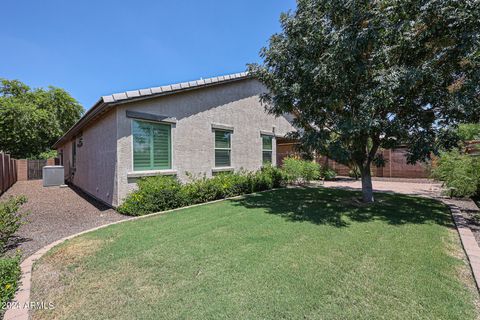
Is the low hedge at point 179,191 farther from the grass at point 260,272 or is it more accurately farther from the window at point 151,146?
the grass at point 260,272

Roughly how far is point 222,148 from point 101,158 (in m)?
4.86

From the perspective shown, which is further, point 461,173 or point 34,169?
point 34,169

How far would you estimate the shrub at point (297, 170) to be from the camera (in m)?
12.8

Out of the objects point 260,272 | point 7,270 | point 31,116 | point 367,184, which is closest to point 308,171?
point 367,184

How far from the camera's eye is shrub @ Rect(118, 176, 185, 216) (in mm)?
6816

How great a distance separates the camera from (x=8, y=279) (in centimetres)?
292

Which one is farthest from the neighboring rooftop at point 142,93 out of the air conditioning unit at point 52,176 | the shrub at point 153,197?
the air conditioning unit at point 52,176

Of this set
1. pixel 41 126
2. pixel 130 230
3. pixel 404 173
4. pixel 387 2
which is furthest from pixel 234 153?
pixel 41 126

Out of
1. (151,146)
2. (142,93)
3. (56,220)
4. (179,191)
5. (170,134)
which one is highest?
(142,93)

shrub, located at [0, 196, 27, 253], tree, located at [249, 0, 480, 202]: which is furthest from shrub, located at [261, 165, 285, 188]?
shrub, located at [0, 196, 27, 253]

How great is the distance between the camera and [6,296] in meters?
2.66

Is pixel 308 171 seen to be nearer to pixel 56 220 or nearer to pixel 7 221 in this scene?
pixel 56 220

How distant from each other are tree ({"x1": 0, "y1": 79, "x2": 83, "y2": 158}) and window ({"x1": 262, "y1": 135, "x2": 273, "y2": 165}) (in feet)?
87.1

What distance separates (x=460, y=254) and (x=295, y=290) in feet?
10.7
